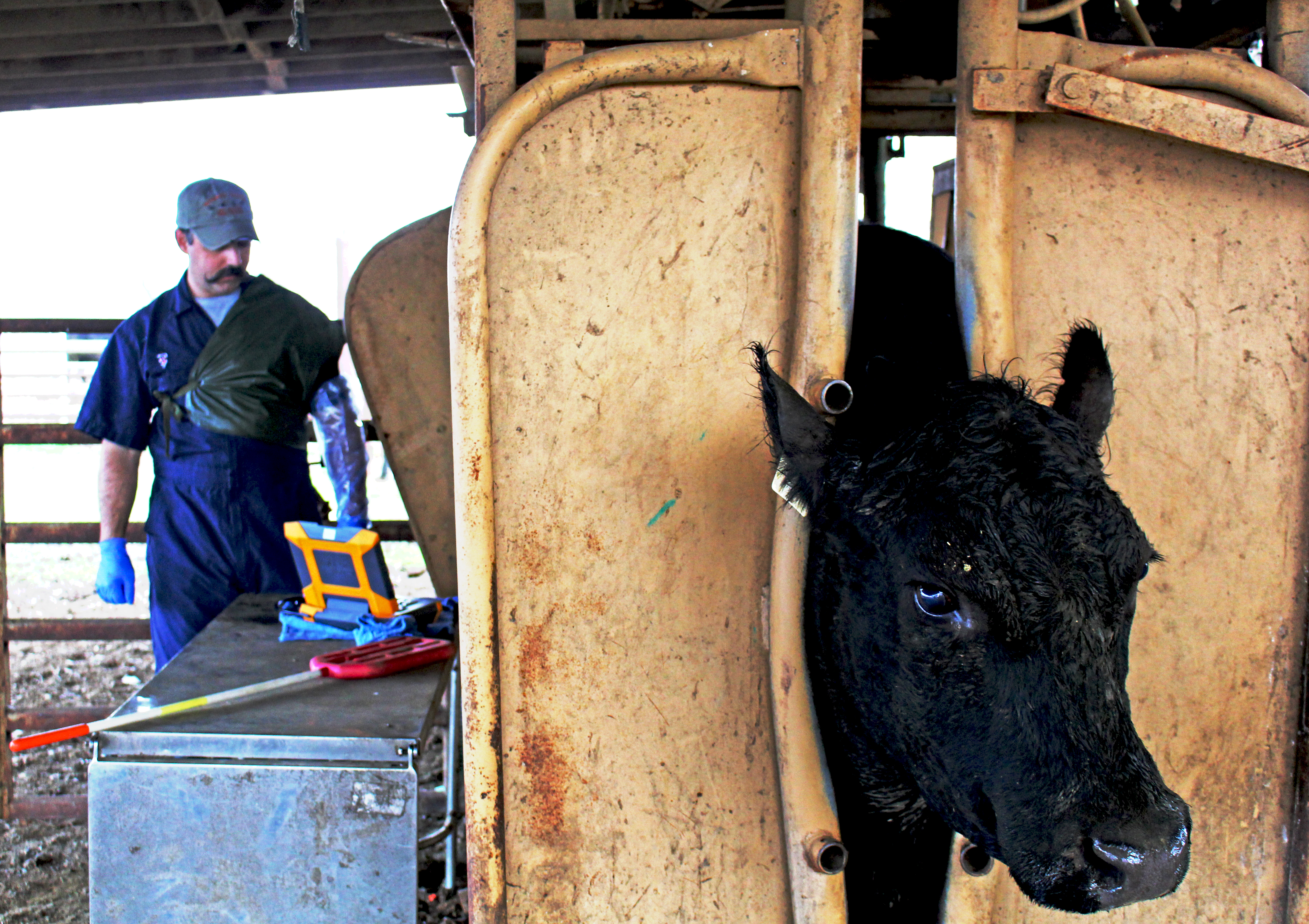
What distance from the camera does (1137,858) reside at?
3.59 feet

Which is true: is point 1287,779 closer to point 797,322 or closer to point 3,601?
point 797,322

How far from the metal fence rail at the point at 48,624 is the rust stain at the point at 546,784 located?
2.08 metres

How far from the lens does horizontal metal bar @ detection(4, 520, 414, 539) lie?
11.8 ft

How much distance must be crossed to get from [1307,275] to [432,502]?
→ 2.17 m

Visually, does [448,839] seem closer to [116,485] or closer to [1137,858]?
[116,485]

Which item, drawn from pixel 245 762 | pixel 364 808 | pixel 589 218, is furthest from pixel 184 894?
pixel 589 218

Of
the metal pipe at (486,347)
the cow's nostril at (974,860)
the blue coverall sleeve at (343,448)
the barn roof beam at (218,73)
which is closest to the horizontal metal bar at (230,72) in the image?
the barn roof beam at (218,73)

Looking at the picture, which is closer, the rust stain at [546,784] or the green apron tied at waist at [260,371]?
→ the rust stain at [546,784]

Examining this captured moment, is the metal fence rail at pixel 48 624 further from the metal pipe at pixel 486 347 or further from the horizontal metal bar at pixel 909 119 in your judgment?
the horizontal metal bar at pixel 909 119

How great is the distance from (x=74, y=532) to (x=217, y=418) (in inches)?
52.0

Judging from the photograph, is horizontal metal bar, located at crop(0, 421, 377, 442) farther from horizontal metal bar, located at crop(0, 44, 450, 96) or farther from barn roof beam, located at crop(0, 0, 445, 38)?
horizontal metal bar, located at crop(0, 44, 450, 96)

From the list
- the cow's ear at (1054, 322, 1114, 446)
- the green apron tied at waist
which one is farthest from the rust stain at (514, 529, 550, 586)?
the green apron tied at waist

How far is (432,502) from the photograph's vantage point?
8.90ft

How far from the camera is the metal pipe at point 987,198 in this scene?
62.2 inches
